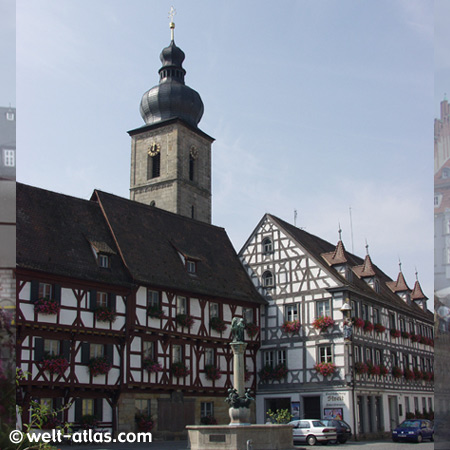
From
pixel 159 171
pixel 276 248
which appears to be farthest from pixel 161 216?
pixel 159 171

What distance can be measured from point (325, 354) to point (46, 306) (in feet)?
47.2

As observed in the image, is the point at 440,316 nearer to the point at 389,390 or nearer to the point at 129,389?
the point at 129,389

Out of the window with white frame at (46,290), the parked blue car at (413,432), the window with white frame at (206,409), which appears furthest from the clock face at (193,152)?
the window with white frame at (46,290)

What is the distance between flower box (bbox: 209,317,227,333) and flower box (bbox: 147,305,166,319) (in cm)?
339

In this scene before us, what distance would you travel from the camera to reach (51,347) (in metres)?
27.1

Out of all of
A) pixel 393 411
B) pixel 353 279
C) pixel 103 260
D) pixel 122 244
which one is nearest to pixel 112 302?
pixel 103 260

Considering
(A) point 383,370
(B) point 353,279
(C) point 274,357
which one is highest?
(B) point 353,279

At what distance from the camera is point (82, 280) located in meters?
28.2

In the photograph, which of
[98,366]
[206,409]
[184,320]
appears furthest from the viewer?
[206,409]

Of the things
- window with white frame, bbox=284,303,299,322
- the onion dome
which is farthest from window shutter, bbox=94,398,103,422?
the onion dome

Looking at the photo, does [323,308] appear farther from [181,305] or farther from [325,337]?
[181,305]

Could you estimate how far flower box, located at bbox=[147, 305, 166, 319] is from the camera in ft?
101

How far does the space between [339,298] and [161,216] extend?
974 cm

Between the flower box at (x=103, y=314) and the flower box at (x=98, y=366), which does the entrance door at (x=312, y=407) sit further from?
the flower box at (x=103, y=314)
